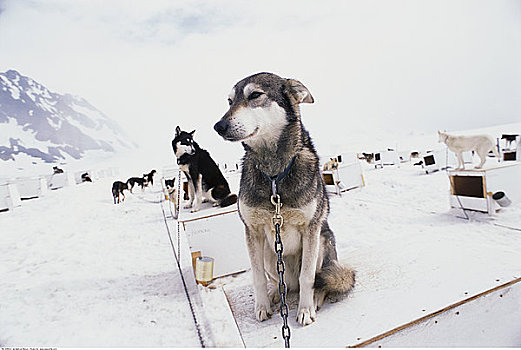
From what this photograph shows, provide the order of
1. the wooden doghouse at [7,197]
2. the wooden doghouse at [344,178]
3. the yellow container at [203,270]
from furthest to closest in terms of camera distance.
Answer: the wooden doghouse at [344,178] < the wooden doghouse at [7,197] < the yellow container at [203,270]

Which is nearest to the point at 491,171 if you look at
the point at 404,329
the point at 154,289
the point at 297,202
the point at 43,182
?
the point at 404,329

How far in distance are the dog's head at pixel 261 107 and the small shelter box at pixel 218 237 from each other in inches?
39.9

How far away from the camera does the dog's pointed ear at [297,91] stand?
91cm

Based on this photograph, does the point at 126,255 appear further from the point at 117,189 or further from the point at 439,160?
the point at 439,160

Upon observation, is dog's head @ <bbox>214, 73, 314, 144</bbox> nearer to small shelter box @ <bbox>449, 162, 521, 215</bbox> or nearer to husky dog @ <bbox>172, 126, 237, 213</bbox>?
husky dog @ <bbox>172, 126, 237, 213</bbox>

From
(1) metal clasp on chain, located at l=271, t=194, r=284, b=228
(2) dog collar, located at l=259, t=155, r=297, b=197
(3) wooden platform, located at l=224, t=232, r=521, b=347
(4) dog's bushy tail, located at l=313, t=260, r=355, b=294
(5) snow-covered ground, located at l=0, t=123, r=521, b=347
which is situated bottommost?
(5) snow-covered ground, located at l=0, t=123, r=521, b=347

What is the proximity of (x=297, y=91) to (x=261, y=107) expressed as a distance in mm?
138

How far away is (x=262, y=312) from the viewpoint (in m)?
0.99

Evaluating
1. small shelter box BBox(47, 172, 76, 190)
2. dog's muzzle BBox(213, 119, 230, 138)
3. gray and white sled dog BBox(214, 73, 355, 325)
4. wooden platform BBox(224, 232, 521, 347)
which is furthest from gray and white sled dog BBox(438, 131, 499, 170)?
small shelter box BBox(47, 172, 76, 190)

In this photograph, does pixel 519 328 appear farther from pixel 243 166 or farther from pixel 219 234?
pixel 219 234

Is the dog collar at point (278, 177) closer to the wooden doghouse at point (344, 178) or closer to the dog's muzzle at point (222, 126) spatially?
the dog's muzzle at point (222, 126)

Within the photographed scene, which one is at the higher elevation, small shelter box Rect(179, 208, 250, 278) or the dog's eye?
the dog's eye

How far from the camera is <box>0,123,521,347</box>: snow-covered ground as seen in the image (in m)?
1.42

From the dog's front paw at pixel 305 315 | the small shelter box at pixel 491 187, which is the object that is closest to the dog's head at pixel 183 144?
the dog's front paw at pixel 305 315
